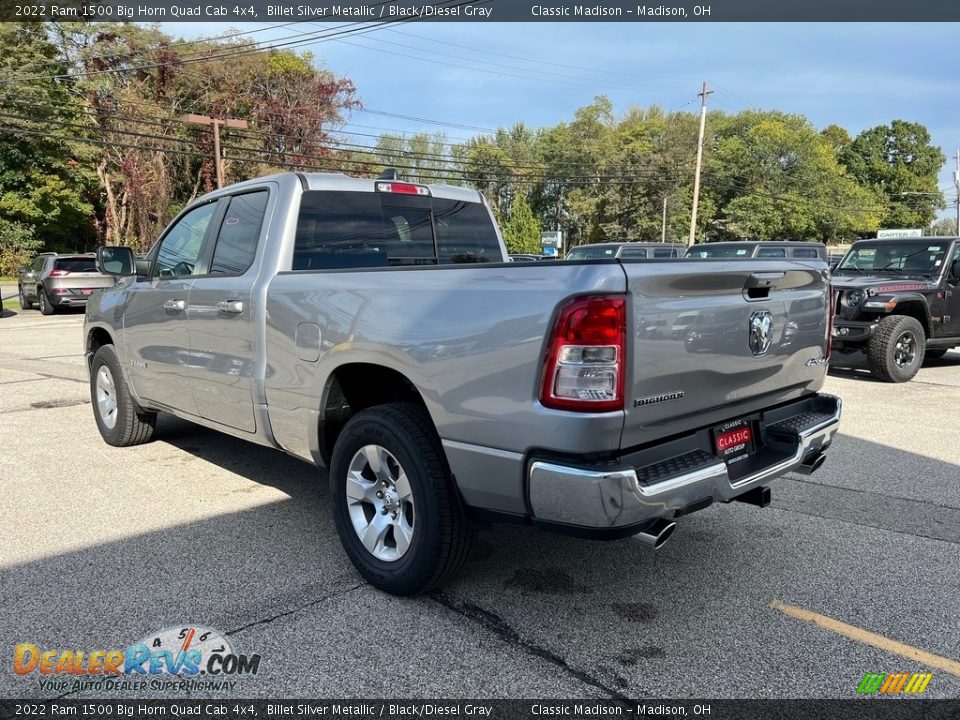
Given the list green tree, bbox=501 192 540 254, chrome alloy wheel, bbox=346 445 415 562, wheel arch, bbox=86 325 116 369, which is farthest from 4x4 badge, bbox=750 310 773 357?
green tree, bbox=501 192 540 254

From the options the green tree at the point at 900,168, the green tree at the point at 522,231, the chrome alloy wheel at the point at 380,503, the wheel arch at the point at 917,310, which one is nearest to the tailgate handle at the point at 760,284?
the chrome alloy wheel at the point at 380,503

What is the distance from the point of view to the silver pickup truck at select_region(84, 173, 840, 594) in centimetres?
248

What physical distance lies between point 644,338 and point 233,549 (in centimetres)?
252

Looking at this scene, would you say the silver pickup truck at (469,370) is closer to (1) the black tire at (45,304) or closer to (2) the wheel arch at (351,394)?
(2) the wheel arch at (351,394)

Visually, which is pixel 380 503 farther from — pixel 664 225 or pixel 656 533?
pixel 664 225

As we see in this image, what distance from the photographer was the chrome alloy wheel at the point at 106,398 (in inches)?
226

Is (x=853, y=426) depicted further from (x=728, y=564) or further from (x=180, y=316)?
(x=180, y=316)

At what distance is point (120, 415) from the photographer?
562 centimetres

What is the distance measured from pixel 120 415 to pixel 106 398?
39 centimetres

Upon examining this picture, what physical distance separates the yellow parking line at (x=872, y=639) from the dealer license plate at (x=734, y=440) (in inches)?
27.8

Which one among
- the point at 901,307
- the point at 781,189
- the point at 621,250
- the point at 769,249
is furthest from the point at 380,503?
the point at 781,189

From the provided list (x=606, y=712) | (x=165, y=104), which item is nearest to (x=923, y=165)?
(x=165, y=104)

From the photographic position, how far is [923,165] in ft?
284

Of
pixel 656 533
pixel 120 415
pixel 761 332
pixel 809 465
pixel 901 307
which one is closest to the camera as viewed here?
pixel 656 533
